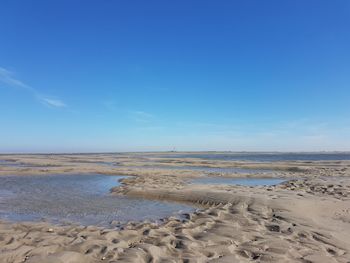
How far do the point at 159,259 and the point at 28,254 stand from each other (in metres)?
2.81

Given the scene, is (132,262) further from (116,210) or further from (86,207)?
(86,207)

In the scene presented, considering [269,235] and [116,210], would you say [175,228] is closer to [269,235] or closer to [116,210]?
[269,235]

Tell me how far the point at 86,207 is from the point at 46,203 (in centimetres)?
231

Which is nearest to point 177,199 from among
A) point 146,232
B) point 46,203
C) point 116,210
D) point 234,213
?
point 116,210

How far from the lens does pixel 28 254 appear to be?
712 cm

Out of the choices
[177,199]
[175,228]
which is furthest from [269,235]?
[177,199]

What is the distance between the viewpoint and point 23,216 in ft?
39.7

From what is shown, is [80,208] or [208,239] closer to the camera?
[208,239]

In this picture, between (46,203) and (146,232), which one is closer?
(146,232)

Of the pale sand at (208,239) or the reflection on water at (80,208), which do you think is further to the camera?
the reflection on water at (80,208)

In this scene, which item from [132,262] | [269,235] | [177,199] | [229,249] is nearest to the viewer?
[132,262]

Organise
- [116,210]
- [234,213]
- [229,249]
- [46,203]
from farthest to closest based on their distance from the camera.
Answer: [46,203]
[116,210]
[234,213]
[229,249]

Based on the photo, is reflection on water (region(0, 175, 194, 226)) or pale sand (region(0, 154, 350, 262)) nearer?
pale sand (region(0, 154, 350, 262))

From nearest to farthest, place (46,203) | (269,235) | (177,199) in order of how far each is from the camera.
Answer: (269,235), (46,203), (177,199)
